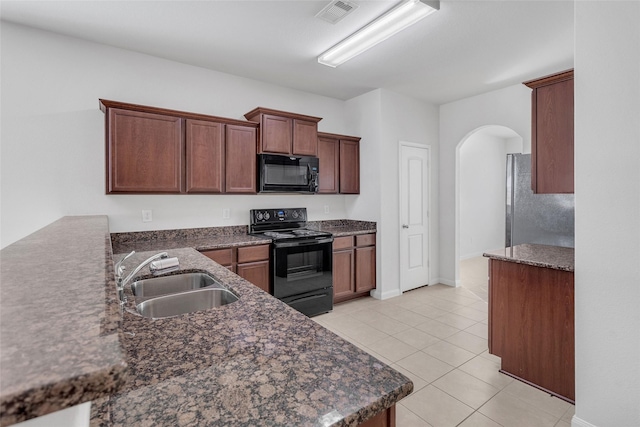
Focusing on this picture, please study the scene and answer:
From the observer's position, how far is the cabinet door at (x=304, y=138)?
3.80 metres

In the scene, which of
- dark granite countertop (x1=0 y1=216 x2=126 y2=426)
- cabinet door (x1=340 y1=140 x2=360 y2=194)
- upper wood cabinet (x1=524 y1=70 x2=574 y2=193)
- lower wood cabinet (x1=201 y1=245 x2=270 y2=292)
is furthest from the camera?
cabinet door (x1=340 y1=140 x2=360 y2=194)

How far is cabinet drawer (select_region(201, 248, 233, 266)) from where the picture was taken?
10.1 ft

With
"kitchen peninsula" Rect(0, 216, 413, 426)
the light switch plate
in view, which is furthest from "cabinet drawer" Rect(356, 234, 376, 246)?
"kitchen peninsula" Rect(0, 216, 413, 426)

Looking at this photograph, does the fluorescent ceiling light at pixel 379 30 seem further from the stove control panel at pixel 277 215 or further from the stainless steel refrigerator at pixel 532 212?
the stove control panel at pixel 277 215

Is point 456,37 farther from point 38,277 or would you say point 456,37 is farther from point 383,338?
point 38,277

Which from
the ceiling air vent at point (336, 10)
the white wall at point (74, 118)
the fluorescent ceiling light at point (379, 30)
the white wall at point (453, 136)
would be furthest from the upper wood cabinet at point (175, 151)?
the white wall at point (453, 136)

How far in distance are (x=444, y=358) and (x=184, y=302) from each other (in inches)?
87.3

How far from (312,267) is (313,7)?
2555mm

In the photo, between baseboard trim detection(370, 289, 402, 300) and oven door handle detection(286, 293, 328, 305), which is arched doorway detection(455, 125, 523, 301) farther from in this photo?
oven door handle detection(286, 293, 328, 305)

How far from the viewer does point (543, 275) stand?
2205mm

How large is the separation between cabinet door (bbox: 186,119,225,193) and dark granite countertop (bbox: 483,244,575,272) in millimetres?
2677

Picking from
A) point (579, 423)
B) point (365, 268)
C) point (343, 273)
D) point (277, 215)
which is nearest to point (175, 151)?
point (277, 215)

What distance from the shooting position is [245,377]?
2.63 feet

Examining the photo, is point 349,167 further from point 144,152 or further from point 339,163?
point 144,152
